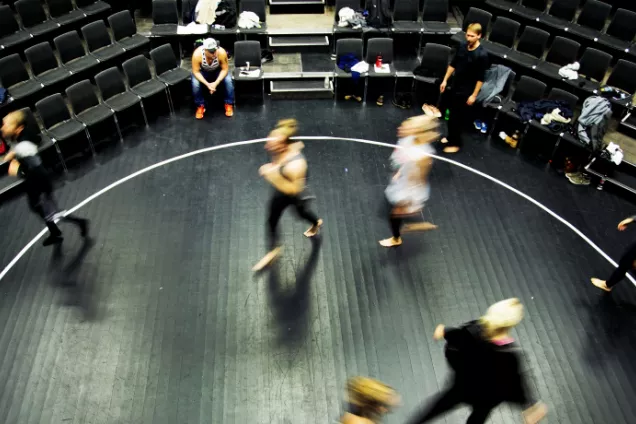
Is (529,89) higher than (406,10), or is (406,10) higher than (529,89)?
(406,10)

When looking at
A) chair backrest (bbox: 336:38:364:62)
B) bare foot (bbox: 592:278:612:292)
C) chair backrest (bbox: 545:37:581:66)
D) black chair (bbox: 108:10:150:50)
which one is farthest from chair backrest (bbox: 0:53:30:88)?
bare foot (bbox: 592:278:612:292)

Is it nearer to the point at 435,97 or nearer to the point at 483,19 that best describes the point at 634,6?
the point at 483,19

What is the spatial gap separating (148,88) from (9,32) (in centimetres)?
228

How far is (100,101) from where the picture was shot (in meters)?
8.16

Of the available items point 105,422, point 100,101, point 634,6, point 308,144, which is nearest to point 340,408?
point 105,422

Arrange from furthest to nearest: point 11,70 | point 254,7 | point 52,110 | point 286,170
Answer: point 254,7 < point 11,70 < point 52,110 < point 286,170

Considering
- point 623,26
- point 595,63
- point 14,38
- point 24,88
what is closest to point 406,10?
point 595,63

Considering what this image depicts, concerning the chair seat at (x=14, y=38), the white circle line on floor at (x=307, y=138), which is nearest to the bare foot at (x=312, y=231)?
the white circle line on floor at (x=307, y=138)

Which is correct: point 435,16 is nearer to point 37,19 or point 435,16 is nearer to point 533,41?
point 533,41

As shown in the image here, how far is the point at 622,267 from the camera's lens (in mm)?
5539

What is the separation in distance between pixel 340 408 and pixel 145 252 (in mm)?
2944

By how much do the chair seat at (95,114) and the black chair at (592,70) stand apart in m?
6.78

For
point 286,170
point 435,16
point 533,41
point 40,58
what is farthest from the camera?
point 435,16

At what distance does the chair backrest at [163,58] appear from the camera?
26.1 feet
